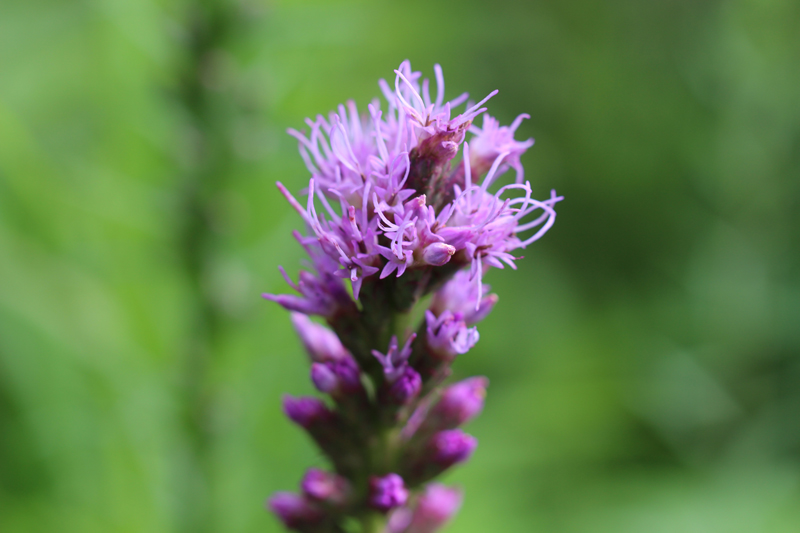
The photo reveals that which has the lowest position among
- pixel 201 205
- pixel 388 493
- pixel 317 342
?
pixel 388 493

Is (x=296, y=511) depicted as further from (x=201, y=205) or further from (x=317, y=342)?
(x=201, y=205)

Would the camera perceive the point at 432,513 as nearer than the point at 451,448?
No

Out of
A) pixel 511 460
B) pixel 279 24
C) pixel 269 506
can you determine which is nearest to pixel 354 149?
pixel 269 506

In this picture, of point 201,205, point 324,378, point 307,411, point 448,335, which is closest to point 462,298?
point 448,335

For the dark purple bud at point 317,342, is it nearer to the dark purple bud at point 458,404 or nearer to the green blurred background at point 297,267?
the dark purple bud at point 458,404

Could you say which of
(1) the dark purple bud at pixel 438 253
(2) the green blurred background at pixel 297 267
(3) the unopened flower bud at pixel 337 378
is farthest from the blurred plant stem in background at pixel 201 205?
(1) the dark purple bud at pixel 438 253

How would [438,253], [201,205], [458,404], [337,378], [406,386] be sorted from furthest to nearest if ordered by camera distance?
[201,205] → [458,404] → [337,378] → [406,386] → [438,253]

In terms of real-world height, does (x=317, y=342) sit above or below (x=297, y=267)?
below
